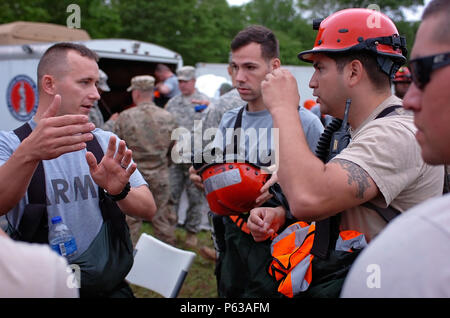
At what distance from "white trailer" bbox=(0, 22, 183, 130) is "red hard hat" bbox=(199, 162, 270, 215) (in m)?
6.71

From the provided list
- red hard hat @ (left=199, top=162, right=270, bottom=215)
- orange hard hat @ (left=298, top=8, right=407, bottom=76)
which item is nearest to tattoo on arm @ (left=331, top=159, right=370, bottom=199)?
orange hard hat @ (left=298, top=8, right=407, bottom=76)

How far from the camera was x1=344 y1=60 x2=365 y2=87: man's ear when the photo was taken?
6.62 ft

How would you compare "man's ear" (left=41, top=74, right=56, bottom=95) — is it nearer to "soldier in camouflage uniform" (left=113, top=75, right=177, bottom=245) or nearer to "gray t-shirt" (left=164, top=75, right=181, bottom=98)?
"soldier in camouflage uniform" (left=113, top=75, right=177, bottom=245)

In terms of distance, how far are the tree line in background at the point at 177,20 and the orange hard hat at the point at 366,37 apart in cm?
1694

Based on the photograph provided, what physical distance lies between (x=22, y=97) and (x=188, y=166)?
4.22m

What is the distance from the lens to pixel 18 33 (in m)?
9.59

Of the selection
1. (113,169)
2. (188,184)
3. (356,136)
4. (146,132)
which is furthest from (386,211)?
(188,184)

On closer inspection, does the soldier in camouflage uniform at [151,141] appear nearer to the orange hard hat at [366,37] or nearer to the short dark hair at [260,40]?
the short dark hair at [260,40]

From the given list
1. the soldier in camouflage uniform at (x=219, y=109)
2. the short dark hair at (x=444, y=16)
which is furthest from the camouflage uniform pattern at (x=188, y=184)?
the short dark hair at (x=444, y=16)

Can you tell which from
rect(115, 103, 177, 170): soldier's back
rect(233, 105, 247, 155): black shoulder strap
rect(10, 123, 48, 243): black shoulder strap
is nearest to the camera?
rect(10, 123, 48, 243): black shoulder strap

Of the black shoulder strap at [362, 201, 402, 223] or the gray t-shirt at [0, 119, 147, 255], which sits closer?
the black shoulder strap at [362, 201, 402, 223]

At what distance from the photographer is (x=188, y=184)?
7.12 m

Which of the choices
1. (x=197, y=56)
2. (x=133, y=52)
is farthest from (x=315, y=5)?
(x=133, y=52)

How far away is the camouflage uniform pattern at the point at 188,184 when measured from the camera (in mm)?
6898
